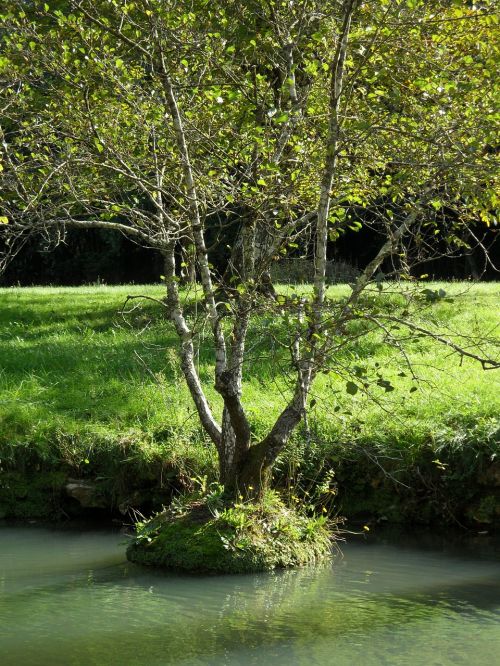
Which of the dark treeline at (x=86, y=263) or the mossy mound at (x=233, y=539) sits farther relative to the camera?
the dark treeline at (x=86, y=263)

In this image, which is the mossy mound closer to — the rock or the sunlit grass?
the sunlit grass

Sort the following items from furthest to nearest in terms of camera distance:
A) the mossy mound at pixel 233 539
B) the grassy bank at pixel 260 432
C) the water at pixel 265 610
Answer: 1. the grassy bank at pixel 260 432
2. the mossy mound at pixel 233 539
3. the water at pixel 265 610

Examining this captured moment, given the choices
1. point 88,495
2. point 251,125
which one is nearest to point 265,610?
point 88,495

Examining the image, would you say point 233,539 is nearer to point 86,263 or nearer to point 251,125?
point 251,125

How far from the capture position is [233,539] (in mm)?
8500

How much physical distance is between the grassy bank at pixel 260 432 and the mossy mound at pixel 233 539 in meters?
0.34

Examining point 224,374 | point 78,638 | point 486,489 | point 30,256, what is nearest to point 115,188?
point 224,374

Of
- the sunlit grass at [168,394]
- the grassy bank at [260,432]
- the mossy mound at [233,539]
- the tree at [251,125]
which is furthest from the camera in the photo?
the sunlit grass at [168,394]

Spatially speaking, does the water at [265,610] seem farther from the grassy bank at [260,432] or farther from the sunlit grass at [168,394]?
the sunlit grass at [168,394]

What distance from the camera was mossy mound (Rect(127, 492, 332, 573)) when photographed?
8469 millimetres

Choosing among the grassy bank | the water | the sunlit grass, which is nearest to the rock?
the grassy bank

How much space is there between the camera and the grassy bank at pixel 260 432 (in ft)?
31.8

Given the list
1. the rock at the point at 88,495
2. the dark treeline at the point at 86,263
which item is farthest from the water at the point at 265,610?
the dark treeline at the point at 86,263

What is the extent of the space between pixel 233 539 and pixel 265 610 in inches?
37.8
